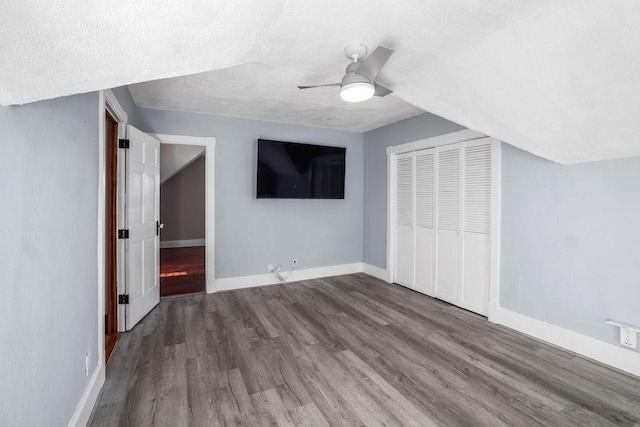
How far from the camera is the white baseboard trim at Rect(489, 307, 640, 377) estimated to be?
2.33 meters

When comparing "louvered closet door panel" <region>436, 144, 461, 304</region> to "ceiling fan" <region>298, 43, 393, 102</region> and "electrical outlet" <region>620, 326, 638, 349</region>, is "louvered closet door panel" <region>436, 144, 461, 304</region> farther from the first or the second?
"ceiling fan" <region>298, 43, 393, 102</region>

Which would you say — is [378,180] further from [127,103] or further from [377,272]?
[127,103]

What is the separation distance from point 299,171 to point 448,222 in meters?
2.26

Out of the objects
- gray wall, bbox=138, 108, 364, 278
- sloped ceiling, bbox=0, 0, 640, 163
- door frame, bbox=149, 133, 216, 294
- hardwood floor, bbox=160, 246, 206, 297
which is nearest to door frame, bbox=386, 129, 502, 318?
sloped ceiling, bbox=0, 0, 640, 163

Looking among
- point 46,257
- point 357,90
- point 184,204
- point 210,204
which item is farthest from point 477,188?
point 184,204

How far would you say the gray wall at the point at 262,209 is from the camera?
4293mm

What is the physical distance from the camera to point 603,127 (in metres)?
2.06

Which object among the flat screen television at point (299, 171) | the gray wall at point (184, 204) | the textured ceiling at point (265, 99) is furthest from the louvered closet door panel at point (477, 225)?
the gray wall at point (184, 204)

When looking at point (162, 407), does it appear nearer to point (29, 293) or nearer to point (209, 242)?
point (29, 293)

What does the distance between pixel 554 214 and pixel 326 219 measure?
3.11 meters

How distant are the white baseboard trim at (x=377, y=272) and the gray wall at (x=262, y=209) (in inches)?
11.5

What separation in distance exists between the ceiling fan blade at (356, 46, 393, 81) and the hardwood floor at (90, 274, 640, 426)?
217 cm

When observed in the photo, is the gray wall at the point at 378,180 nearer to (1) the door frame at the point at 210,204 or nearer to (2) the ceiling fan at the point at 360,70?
(2) the ceiling fan at the point at 360,70

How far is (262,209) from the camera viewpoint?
4.62 m
